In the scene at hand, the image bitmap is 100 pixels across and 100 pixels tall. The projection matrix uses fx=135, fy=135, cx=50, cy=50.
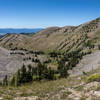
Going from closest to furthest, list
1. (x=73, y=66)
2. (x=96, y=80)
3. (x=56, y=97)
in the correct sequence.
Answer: (x=56, y=97) < (x=96, y=80) < (x=73, y=66)

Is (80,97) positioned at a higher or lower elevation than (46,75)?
higher

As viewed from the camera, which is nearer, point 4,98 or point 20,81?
point 4,98

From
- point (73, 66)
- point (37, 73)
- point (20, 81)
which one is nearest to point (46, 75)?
point (37, 73)

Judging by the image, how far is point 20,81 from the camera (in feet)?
293

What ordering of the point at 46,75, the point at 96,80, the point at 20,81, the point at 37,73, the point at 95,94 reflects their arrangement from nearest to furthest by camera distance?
the point at 95,94, the point at 96,80, the point at 20,81, the point at 46,75, the point at 37,73

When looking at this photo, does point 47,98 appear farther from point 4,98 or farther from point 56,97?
point 4,98

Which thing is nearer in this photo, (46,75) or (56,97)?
(56,97)

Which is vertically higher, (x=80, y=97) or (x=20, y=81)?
(x=80, y=97)

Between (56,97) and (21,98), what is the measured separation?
5699 mm

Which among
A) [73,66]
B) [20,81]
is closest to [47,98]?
[20,81]

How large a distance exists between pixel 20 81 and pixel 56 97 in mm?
71868

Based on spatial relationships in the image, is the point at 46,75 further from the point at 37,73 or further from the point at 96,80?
the point at 96,80

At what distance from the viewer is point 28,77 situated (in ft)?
309

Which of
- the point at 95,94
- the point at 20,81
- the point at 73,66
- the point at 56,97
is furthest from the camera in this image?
the point at 73,66
